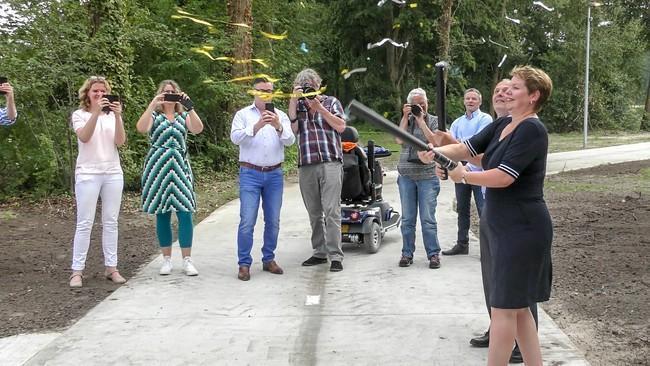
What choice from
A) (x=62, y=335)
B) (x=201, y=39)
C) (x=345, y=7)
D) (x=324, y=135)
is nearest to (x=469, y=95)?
(x=324, y=135)

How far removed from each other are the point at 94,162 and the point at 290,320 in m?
2.46

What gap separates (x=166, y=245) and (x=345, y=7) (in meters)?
26.0

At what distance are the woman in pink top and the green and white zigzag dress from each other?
30 centimetres

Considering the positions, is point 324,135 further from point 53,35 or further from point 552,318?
point 53,35

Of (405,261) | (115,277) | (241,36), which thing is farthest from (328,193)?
(241,36)

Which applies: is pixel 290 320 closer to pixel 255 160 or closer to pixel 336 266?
pixel 336 266

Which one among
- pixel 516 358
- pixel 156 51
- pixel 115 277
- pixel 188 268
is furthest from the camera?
pixel 156 51

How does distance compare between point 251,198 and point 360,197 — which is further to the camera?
point 360,197

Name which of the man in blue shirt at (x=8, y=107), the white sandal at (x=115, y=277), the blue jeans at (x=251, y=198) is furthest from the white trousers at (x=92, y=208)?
the blue jeans at (x=251, y=198)

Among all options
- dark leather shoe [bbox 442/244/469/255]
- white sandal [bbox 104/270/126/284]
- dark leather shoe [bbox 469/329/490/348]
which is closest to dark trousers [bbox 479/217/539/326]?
dark leather shoe [bbox 469/329/490/348]

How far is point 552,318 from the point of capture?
5.04 meters

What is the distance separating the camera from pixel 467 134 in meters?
6.98

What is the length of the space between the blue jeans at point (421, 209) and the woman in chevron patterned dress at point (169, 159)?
2.15 m

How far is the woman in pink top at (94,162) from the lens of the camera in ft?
19.7
